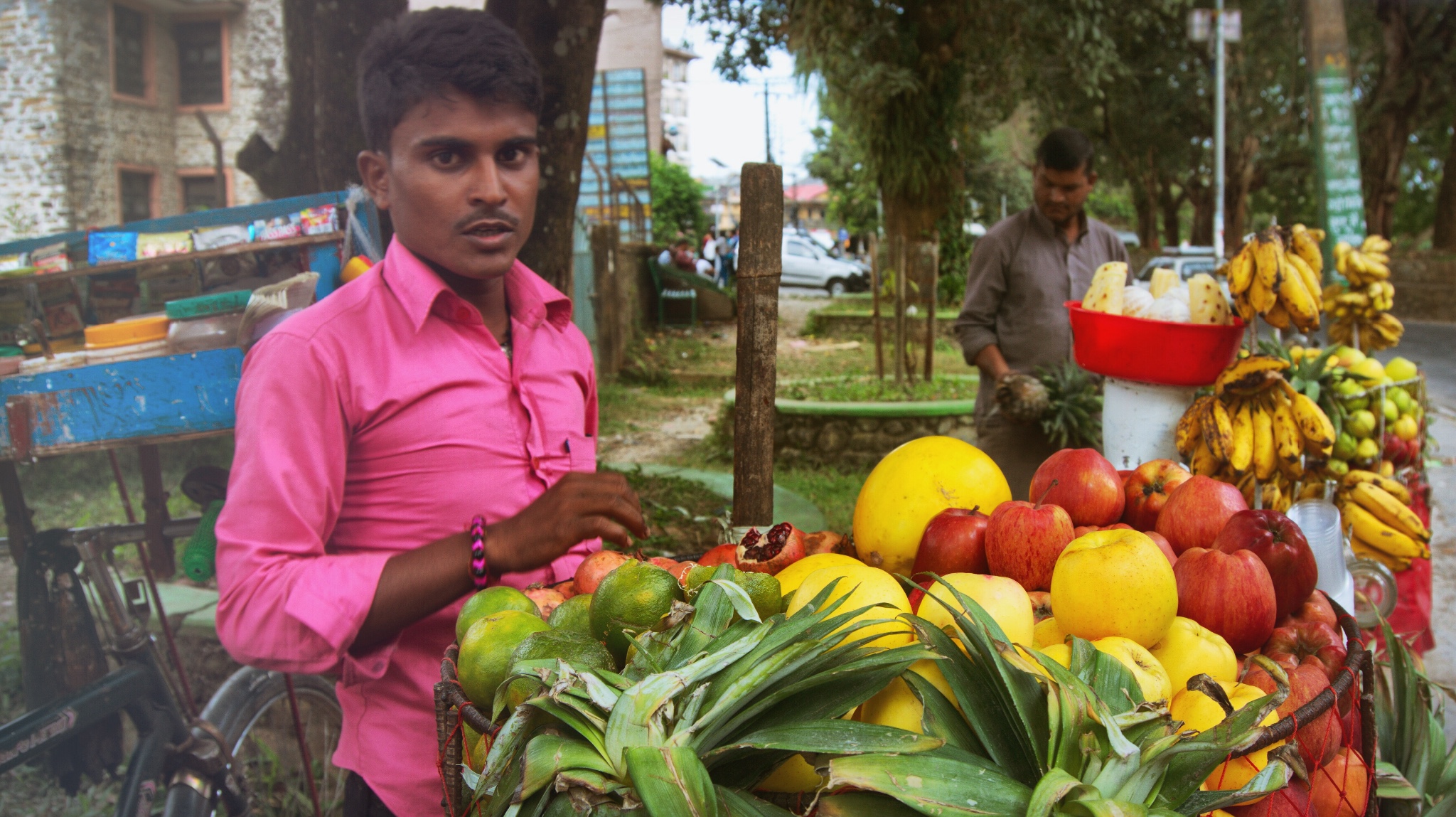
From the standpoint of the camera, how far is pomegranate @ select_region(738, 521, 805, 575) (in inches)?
59.9

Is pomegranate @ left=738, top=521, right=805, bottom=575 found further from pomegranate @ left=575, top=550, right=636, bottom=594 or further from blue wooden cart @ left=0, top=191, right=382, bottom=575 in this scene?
blue wooden cart @ left=0, top=191, right=382, bottom=575

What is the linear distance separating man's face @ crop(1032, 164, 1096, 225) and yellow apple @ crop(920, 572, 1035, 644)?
9.74ft

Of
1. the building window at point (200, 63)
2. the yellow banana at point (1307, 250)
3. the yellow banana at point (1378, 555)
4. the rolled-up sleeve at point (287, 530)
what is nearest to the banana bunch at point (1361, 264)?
the yellow banana at point (1378, 555)

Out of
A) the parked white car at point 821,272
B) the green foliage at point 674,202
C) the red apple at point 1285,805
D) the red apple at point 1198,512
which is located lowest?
the red apple at point 1285,805

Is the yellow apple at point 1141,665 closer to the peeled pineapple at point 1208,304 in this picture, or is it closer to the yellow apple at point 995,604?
the yellow apple at point 995,604

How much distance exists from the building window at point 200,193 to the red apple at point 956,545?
2.42 meters

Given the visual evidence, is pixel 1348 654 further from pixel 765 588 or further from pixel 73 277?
pixel 73 277

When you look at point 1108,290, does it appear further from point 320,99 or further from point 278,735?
point 278,735

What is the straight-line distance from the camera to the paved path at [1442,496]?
169 inches

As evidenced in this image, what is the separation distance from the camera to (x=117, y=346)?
234 cm

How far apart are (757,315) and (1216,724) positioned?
34.6 inches

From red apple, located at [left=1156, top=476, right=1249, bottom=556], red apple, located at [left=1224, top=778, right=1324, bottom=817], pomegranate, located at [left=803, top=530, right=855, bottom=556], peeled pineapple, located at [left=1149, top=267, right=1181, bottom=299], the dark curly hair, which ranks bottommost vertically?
red apple, located at [left=1224, top=778, right=1324, bottom=817]

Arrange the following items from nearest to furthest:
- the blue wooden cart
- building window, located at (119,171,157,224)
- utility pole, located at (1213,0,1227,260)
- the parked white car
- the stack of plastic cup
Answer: the stack of plastic cup → the blue wooden cart → building window, located at (119,171,157,224) → utility pole, located at (1213,0,1227,260) → the parked white car

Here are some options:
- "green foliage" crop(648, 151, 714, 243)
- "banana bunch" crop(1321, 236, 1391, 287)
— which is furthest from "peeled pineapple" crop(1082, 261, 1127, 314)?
"green foliage" crop(648, 151, 714, 243)
